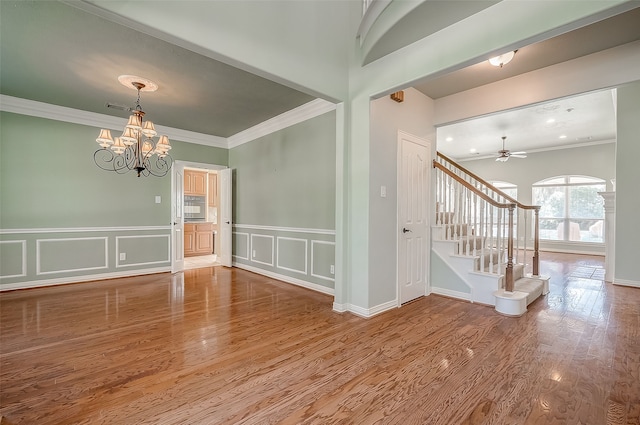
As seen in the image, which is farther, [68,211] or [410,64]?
[68,211]

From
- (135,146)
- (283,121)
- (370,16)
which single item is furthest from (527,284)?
(135,146)

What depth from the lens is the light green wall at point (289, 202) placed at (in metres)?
4.22

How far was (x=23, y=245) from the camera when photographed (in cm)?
436

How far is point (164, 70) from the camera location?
3307 mm

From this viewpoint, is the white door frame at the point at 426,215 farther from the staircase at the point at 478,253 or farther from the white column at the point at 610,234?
the white column at the point at 610,234

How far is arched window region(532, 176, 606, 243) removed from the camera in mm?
8031

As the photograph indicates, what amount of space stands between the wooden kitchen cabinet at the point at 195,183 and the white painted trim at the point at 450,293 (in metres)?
A: 6.64

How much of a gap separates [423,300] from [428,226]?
1042 mm

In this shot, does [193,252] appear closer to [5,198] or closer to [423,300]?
[5,198]

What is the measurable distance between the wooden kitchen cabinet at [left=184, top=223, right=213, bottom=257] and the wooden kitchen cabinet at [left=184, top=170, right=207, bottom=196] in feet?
2.99

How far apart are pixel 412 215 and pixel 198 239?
6222mm

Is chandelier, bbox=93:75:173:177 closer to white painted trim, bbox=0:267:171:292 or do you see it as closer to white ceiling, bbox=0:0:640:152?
white ceiling, bbox=0:0:640:152

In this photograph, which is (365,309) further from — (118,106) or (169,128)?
(169,128)

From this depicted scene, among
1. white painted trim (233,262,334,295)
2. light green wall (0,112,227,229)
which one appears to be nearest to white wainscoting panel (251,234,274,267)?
white painted trim (233,262,334,295)
